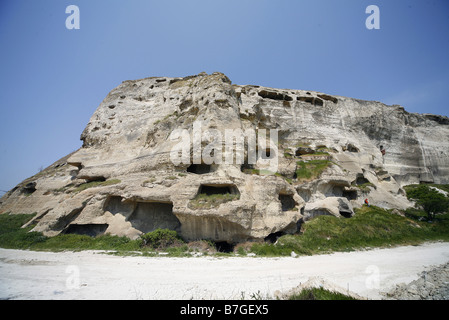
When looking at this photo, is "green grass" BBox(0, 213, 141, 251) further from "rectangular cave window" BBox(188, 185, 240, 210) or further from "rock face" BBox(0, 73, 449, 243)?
"rectangular cave window" BBox(188, 185, 240, 210)

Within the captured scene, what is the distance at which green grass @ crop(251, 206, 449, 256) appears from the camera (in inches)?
382

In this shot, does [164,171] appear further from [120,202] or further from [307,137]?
[307,137]

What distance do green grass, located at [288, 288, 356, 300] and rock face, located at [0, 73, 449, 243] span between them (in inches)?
246

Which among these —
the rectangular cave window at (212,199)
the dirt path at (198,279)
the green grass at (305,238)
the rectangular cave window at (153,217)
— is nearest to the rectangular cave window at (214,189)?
the rectangular cave window at (212,199)

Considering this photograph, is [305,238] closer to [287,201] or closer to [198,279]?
[287,201]

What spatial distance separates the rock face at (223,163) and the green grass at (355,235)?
3.33 ft

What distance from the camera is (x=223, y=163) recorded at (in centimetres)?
1259

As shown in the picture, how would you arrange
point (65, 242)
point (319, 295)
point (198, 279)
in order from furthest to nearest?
1. point (65, 242)
2. point (198, 279)
3. point (319, 295)

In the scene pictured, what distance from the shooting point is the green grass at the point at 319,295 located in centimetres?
349

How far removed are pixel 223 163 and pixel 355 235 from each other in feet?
30.9

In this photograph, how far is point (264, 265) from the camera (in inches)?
277

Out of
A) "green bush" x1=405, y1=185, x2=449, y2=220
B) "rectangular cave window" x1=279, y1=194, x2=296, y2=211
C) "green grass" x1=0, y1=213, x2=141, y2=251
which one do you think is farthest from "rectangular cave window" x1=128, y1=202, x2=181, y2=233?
"green bush" x1=405, y1=185, x2=449, y2=220

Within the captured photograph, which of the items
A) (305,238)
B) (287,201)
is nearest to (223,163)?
(287,201)
